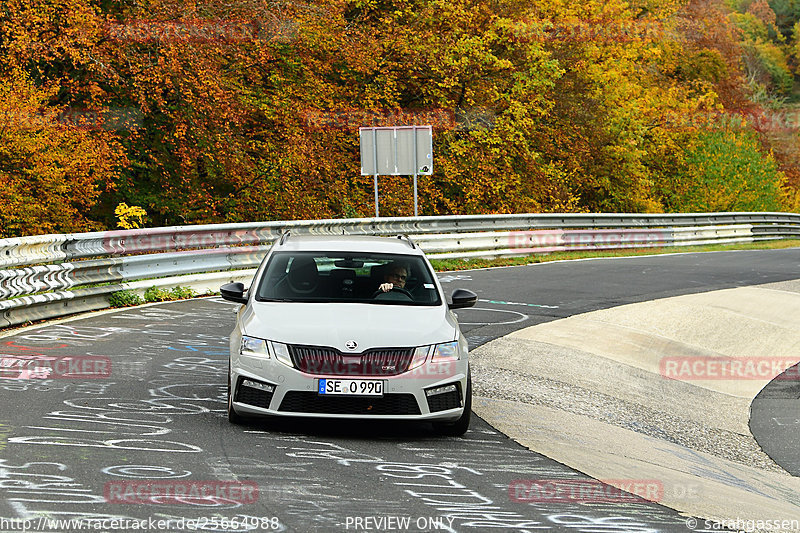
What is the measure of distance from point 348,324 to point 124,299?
8.53 m

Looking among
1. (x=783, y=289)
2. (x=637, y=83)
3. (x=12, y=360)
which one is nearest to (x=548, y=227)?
(x=783, y=289)

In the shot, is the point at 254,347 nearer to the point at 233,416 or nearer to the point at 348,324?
the point at 233,416

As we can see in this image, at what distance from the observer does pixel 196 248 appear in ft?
59.7

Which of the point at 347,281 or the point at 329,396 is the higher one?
the point at 347,281

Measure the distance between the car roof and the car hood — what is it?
2.99ft

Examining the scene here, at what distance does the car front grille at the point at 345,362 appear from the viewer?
7727mm

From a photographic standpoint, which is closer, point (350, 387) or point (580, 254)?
point (350, 387)

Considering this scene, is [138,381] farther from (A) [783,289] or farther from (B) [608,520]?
(A) [783,289]

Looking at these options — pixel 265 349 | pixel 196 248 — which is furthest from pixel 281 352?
pixel 196 248

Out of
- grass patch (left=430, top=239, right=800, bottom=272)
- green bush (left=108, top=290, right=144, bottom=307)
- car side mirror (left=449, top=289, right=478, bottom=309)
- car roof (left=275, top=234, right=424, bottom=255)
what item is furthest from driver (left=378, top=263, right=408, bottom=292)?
grass patch (left=430, top=239, right=800, bottom=272)

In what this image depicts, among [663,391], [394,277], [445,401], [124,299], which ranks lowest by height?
[663,391]

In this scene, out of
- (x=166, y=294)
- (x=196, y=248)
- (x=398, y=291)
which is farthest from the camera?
(x=196, y=248)

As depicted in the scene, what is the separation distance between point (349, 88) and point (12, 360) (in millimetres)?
27008

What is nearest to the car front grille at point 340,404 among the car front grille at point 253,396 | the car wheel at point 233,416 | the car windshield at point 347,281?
the car front grille at point 253,396
